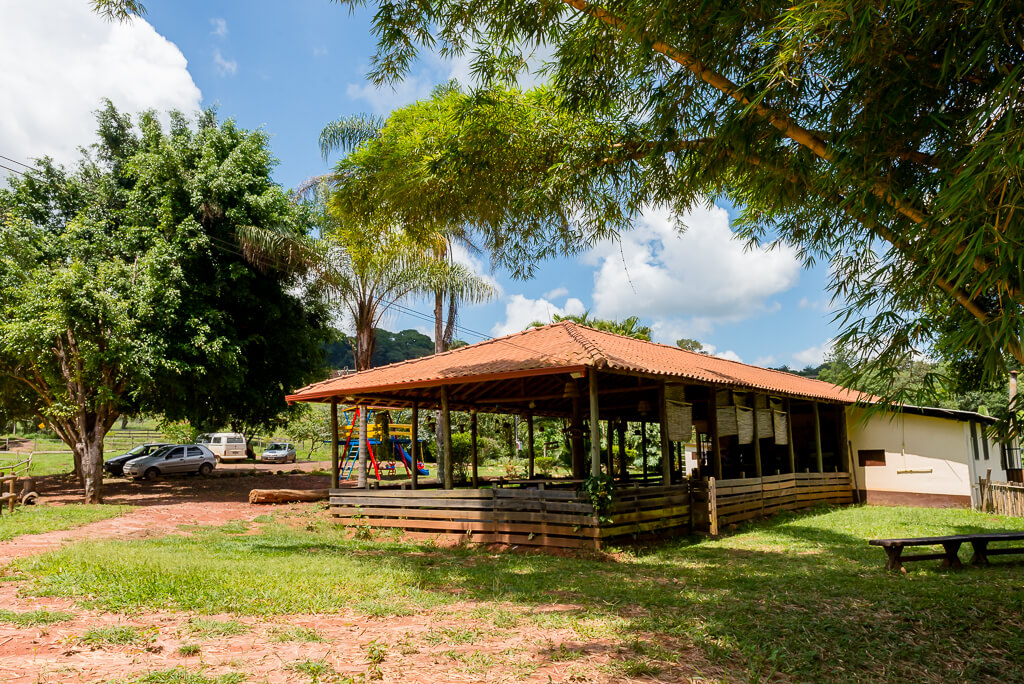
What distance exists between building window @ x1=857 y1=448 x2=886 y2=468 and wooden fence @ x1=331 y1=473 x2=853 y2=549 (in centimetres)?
600

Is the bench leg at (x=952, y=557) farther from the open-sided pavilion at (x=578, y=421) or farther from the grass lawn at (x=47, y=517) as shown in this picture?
the grass lawn at (x=47, y=517)

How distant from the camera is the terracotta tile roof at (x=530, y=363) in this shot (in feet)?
36.7

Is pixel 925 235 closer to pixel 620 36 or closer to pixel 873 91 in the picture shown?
pixel 873 91

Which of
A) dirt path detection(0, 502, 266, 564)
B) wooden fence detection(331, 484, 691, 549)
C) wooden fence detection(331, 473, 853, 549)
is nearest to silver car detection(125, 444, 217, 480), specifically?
dirt path detection(0, 502, 266, 564)

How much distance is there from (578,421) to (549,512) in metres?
2.53

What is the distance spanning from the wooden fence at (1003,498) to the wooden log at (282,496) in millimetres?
17110

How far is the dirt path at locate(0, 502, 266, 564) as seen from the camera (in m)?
10.5

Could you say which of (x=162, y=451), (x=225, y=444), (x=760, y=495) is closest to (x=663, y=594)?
(x=760, y=495)

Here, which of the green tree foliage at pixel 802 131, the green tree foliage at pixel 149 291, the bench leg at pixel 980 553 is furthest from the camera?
the green tree foliage at pixel 149 291

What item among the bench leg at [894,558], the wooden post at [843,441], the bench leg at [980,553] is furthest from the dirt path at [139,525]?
the wooden post at [843,441]

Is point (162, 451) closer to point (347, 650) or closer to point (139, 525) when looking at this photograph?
point (139, 525)

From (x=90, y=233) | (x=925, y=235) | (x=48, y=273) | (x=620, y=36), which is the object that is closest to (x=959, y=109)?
(x=925, y=235)

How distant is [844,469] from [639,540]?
11518 millimetres

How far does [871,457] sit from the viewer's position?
20.0m
